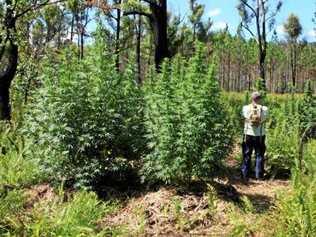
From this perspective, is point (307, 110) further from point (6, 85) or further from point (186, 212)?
point (186, 212)

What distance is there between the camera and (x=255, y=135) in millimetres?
12008

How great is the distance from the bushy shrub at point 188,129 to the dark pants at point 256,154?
2.44 metres

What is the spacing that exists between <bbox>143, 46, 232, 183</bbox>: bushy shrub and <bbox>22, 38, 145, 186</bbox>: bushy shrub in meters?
0.53

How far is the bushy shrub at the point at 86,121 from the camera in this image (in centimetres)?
955

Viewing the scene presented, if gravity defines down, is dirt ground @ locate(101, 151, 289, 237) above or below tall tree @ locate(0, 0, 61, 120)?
below

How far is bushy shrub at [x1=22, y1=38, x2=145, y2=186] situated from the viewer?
9555mm

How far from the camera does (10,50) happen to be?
14789 millimetres

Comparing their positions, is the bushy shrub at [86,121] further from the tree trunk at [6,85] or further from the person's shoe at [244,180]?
the tree trunk at [6,85]

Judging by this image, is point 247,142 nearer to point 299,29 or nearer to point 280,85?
point 299,29

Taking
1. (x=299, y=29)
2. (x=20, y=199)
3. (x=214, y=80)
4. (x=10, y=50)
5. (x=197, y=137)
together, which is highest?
(x=299, y=29)

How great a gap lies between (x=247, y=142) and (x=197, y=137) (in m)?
3.27

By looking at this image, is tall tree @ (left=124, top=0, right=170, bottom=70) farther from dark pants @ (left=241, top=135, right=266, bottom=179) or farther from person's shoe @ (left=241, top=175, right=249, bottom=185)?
person's shoe @ (left=241, top=175, right=249, bottom=185)

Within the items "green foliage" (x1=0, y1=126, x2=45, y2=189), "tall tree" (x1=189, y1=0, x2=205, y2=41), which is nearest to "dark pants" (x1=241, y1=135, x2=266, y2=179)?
"green foliage" (x1=0, y1=126, x2=45, y2=189)

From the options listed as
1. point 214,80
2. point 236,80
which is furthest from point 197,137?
point 236,80
